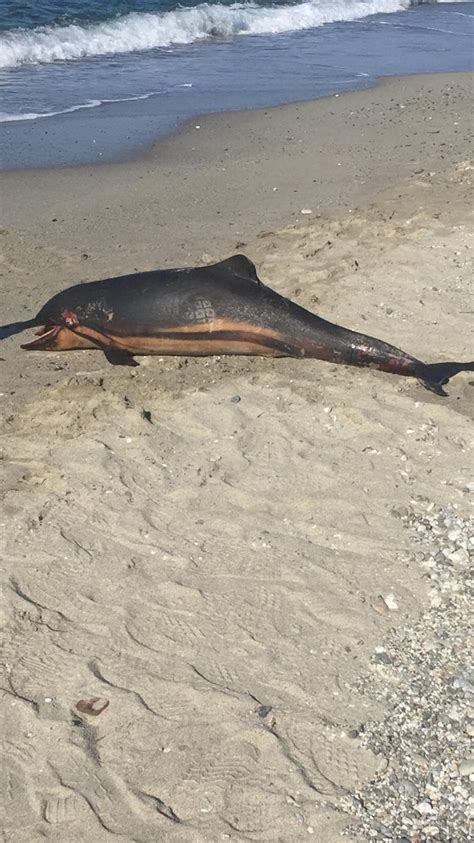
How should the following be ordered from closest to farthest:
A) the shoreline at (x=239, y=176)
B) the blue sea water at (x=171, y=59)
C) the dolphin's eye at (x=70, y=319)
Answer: the dolphin's eye at (x=70, y=319) → the shoreline at (x=239, y=176) → the blue sea water at (x=171, y=59)

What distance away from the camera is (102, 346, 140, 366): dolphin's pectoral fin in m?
6.72

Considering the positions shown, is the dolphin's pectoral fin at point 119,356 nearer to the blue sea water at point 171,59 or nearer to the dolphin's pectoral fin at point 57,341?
the dolphin's pectoral fin at point 57,341

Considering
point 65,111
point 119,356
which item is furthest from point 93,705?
point 65,111

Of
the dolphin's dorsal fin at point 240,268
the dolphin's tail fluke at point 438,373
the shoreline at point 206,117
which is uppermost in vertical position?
the shoreline at point 206,117

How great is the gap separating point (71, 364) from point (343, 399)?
2031 mm

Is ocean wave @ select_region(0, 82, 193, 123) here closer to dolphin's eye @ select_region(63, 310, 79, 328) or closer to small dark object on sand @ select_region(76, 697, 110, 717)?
dolphin's eye @ select_region(63, 310, 79, 328)

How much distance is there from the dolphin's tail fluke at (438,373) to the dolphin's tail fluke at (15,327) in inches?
115

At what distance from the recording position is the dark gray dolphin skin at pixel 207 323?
668 centimetres

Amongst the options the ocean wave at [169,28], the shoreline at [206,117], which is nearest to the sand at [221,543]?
the shoreline at [206,117]

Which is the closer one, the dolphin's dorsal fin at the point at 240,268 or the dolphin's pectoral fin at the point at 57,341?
the dolphin's dorsal fin at the point at 240,268

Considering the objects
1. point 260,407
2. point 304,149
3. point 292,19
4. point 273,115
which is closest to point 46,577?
point 260,407

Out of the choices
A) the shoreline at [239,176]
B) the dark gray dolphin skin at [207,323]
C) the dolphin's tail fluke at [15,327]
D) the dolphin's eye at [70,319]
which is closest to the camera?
the dark gray dolphin skin at [207,323]

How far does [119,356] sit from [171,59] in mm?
15056

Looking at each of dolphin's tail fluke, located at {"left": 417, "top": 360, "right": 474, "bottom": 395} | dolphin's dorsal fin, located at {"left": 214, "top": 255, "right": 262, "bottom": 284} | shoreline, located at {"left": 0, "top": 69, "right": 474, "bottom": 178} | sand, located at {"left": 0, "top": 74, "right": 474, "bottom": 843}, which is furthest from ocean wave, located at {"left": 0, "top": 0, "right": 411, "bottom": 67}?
dolphin's tail fluke, located at {"left": 417, "top": 360, "right": 474, "bottom": 395}
